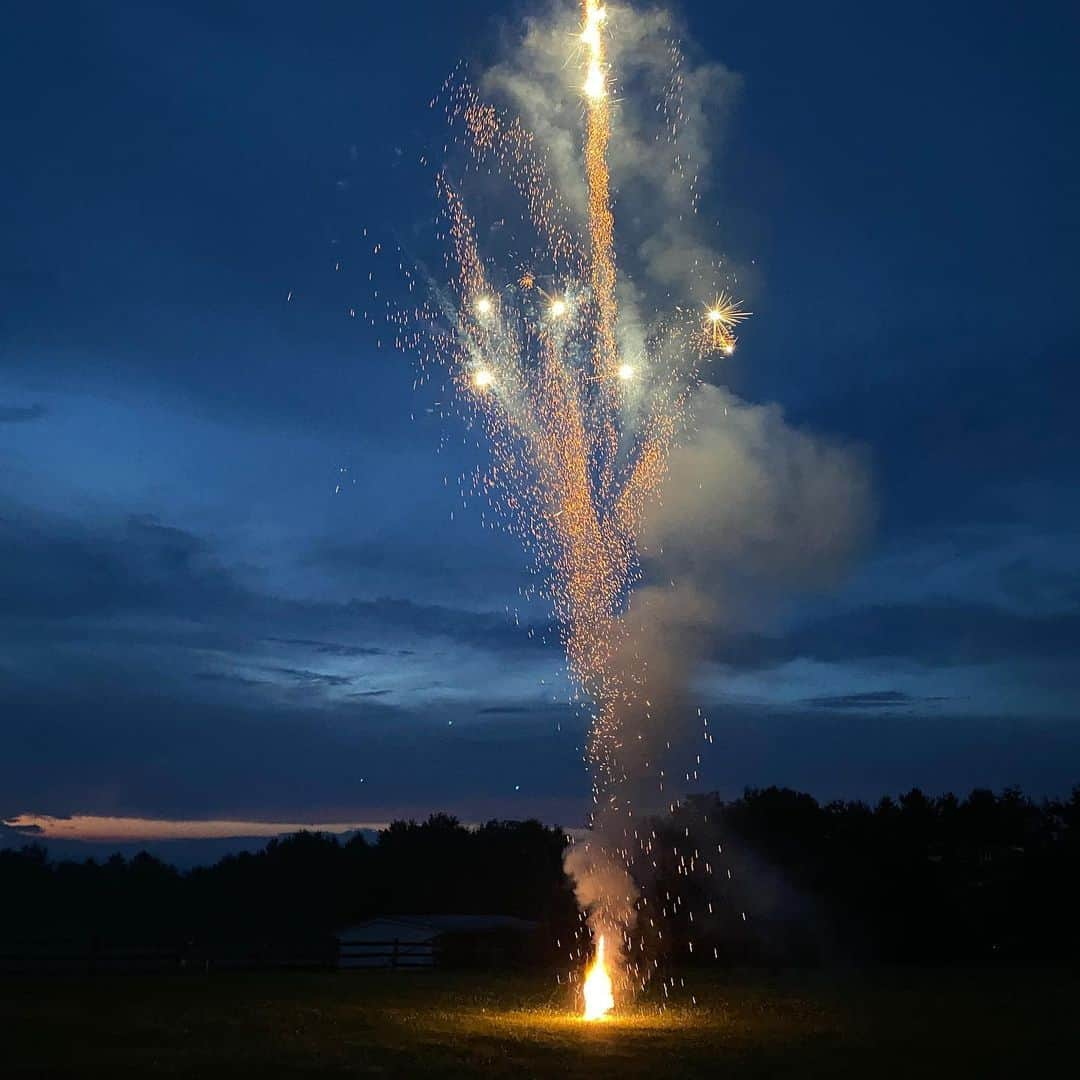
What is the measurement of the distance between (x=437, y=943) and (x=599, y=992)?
710 inches

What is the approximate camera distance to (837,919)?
50.2 meters

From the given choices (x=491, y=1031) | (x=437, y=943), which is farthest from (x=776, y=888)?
(x=491, y=1031)

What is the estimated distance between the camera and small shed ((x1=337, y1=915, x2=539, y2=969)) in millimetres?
40625

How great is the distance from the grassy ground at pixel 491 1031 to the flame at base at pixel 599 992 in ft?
2.26

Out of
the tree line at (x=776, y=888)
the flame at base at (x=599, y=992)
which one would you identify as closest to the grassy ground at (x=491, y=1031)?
the flame at base at (x=599, y=992)

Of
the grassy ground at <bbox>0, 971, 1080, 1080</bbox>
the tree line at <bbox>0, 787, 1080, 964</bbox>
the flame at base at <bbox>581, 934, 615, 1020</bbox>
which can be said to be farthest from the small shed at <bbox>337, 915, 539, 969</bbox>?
the flame at base at <bbox>581, 934, 615, 1020</bbox>

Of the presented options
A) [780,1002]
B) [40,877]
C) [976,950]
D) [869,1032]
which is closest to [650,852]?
[976,950]

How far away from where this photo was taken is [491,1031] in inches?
868

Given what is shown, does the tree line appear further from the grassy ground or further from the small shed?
the grassy ground

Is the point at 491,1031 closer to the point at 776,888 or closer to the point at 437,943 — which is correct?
the point at 437,943

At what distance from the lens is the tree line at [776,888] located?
4788 centimetres

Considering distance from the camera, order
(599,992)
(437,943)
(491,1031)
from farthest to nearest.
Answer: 1. (437,943)
2. (599,992)
3. (491,1031)

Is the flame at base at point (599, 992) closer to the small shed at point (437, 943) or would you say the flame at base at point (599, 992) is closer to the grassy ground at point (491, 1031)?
the grassy ground at point (491, 1031)

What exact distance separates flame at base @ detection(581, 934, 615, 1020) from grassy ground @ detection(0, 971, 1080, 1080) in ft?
2.26
